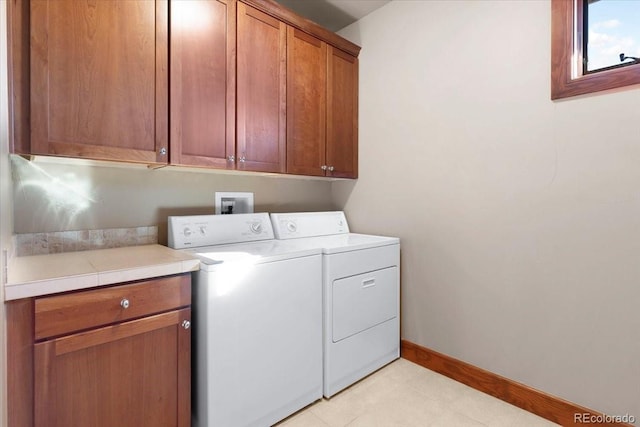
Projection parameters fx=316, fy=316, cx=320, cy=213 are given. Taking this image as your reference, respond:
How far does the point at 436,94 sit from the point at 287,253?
4.60 ft

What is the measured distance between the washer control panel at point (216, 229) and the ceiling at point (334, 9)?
1.53 meters

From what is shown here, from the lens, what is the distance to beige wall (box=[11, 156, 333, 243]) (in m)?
1.47

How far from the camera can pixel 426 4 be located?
2.06m

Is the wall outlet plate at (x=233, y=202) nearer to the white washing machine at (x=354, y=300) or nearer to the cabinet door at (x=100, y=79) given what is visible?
the white washing machine at (x=354, y=300)

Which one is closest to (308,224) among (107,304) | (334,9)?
(107,304)

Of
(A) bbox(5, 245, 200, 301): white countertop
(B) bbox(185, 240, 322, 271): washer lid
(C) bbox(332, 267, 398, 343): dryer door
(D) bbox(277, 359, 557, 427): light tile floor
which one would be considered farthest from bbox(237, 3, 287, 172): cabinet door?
(D) bbox(277, 359, 557, 427): light tile floor

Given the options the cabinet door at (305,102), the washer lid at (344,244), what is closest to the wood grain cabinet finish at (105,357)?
the washer lid at (344,244)

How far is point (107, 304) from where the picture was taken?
1137 millimetres

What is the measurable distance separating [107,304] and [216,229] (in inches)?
31.0

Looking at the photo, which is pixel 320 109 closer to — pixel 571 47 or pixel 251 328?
pixel 571 47

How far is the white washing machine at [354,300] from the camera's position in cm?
174

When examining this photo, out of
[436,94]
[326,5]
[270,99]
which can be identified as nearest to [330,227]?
[270,99]

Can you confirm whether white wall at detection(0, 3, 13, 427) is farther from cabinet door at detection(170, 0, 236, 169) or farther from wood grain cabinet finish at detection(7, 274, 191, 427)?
cabinet door at detection(170, 0, 236, 169)

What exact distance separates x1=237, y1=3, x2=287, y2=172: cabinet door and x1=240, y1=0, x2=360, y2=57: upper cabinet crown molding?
35mm
